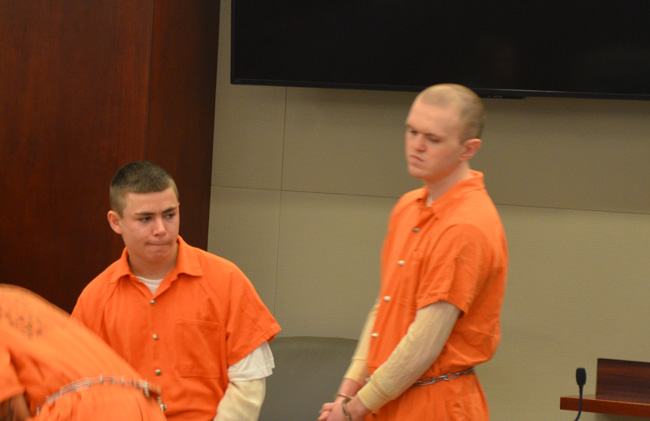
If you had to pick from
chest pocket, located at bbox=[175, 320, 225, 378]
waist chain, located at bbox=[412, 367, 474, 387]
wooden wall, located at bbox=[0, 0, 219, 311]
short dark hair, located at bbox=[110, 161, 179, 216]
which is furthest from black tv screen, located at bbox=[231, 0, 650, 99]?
waist chain, located at bbox=[412, 367, 474, 387]

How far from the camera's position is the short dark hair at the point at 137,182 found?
2.29m

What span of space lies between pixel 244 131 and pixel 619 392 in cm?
188

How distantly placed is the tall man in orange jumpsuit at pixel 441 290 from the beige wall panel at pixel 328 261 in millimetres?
1539

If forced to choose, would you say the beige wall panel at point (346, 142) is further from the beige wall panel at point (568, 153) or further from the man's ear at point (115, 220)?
the man's ear at point (115, 220)

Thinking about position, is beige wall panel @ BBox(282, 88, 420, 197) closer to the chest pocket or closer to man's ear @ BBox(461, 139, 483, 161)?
the chest pocket

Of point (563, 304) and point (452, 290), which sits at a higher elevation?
point (452, 290)

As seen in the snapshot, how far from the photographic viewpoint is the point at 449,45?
3201 millimetres

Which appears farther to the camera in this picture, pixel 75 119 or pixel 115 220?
pixel 75 119

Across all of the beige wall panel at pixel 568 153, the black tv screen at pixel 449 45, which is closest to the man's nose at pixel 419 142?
the black tv screen at pixel 449 45

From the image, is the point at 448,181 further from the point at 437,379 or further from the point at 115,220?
the point at 115,220

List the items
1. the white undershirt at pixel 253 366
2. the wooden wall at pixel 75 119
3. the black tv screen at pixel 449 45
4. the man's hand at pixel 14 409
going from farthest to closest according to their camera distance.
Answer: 1. the wooden wall at pixel 75 119
2. the black tv screen at pixel 449 45
3. the white undershirt at pixel 253 366
4. the man's hand at pixel 14 409

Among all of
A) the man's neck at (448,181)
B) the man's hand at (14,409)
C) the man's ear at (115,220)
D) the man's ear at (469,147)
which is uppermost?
the man's ear at (469,147)

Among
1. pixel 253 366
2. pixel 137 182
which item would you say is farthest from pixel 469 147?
pixel 137 182

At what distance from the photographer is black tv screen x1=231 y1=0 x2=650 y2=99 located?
3059 millimetres
